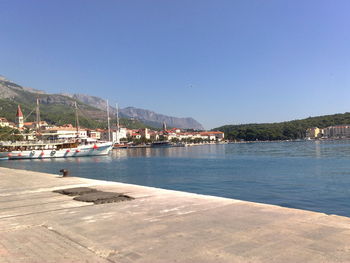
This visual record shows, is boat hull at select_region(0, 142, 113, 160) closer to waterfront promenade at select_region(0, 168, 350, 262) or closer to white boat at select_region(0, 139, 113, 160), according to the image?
Result: white boat at select_region(0, 139, 113, 160)

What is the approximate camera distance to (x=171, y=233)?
672cm

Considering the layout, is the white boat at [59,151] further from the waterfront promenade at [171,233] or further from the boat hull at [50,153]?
the waterfront promenade at [171,233]

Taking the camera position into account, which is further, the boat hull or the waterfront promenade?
the boat hull

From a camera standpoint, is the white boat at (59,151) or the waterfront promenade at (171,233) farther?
the white boat at (59,151)

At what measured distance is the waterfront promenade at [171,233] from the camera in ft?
17.7

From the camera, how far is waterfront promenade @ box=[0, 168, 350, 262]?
539 centimetres

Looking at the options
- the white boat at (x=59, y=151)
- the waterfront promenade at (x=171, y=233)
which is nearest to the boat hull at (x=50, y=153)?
the white boat at (x=59, y=151)

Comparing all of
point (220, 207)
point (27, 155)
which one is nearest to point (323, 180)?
point (220, 207)

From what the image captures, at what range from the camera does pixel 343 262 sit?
15.9ft

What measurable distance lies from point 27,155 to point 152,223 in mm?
92676

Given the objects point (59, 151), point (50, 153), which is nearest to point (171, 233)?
point (59, 151)

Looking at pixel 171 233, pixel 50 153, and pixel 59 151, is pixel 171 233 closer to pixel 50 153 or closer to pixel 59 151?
pixel 59 151

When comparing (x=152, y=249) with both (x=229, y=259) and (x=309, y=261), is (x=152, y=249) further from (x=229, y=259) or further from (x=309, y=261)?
(x=309, y=261)

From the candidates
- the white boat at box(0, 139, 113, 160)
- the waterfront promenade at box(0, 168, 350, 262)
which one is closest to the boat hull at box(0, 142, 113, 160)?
the white boat at box(0, 139, 113, 160)
